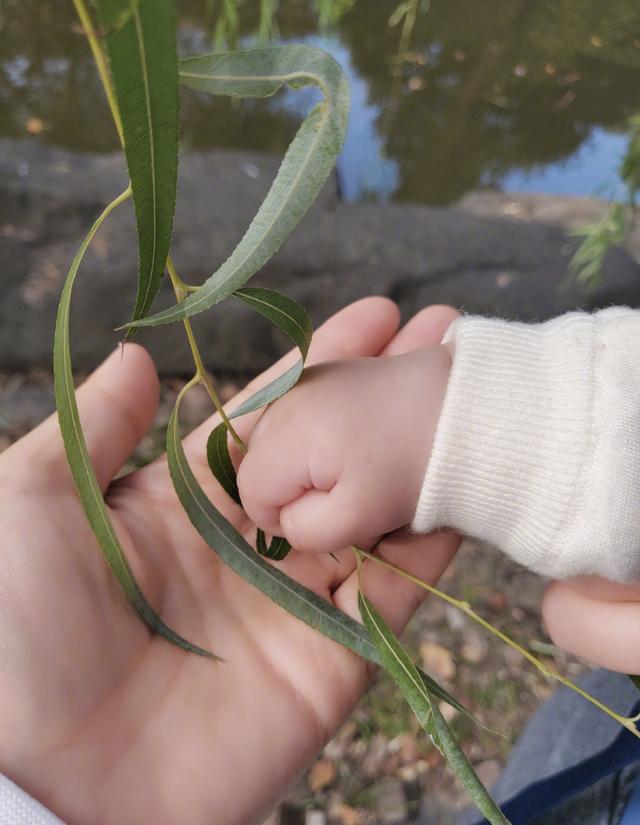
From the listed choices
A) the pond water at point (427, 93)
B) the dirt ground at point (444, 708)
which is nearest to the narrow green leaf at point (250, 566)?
the dirt ground at point (444, 708)

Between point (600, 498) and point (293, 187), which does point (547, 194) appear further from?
point (293, 187)

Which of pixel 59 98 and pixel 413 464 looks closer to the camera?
pixel 413 464

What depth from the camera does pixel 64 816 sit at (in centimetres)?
67

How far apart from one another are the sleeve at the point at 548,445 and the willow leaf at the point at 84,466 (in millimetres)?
304

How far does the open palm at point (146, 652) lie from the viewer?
0.69m

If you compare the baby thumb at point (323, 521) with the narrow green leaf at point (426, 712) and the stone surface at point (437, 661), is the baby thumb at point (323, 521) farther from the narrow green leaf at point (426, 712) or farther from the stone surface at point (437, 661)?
the stone surface at point (437, 661)

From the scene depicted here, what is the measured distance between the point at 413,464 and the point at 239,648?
31 cm

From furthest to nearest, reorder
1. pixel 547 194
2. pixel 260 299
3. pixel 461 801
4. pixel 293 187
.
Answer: pixel 547 194
pixel 461 801
pixel 260 299
pixel 293 187

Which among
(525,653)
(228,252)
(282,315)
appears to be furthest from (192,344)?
(228,252)

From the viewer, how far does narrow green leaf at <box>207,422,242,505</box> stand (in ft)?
2.59

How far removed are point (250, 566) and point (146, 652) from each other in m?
0.16

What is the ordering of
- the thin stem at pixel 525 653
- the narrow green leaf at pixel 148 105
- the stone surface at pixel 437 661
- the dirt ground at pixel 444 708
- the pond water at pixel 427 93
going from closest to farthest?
the narrow green leaf at pixel 148 105 → the thin stem at pixel 525 653 → the dirt ground at pixel 444 708 → the stone surface at pixel 437 661 → the pond water at pixel 427 93

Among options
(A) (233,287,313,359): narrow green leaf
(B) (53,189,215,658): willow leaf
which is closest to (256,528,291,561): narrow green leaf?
(B) (53,189,215,658): willow leaf

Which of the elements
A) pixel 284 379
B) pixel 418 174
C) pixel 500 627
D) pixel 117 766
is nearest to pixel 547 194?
pixel 418 174
